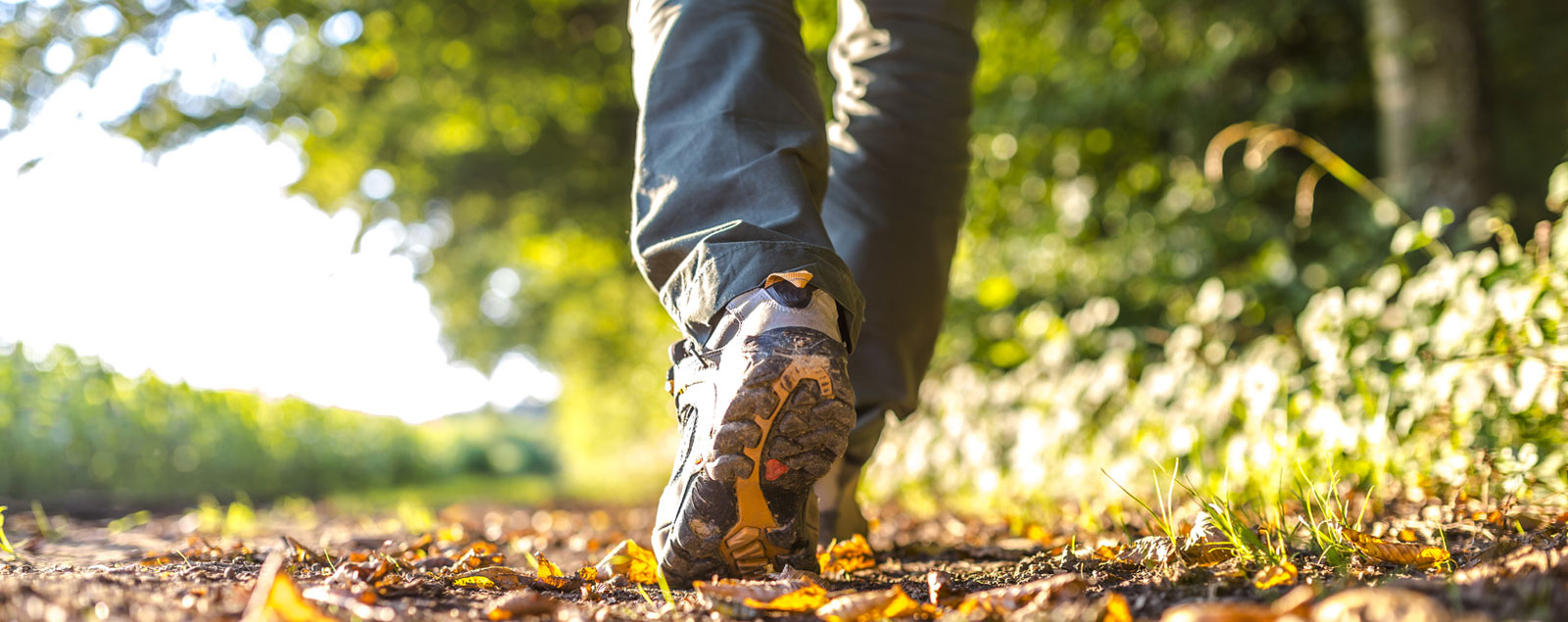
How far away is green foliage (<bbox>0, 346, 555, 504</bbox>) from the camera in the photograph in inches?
146

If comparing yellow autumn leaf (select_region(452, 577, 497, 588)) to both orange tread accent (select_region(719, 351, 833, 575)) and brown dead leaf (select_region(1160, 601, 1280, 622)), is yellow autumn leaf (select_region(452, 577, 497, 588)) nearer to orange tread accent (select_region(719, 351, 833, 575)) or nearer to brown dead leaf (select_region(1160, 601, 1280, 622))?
orange tread accent (select_region(719, 351, 833, 575))

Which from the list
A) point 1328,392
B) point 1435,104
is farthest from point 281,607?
point 1435,104

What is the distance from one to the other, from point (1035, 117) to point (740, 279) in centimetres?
391

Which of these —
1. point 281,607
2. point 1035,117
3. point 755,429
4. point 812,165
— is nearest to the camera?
point 281,607

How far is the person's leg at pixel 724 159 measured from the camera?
103cm

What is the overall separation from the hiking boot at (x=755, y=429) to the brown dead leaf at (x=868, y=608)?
0.65 feet

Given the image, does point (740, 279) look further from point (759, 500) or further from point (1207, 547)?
point (1207, 547)

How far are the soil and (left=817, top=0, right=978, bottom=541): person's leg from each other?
279 mm

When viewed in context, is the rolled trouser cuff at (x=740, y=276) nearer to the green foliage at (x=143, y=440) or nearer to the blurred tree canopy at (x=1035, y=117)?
the blurred tree canopy at (x=1035, y=117)

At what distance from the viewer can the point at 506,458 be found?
74.4 ft

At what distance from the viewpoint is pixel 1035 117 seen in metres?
4.55

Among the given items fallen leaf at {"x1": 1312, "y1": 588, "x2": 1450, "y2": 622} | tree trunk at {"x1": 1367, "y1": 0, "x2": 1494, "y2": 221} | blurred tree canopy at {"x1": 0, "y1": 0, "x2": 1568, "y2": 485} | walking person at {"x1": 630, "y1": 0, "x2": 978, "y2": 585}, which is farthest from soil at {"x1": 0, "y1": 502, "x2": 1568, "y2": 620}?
tree trunk at {"x1": 1367, "y1": 0, "x2": 1494, "y2": 221}

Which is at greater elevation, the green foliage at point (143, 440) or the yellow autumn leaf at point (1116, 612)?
the green foliage at point (143, 440)

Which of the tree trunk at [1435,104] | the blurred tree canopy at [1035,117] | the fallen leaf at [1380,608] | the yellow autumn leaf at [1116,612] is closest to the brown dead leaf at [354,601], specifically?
the yellow autumn leaf at [1116,612]
